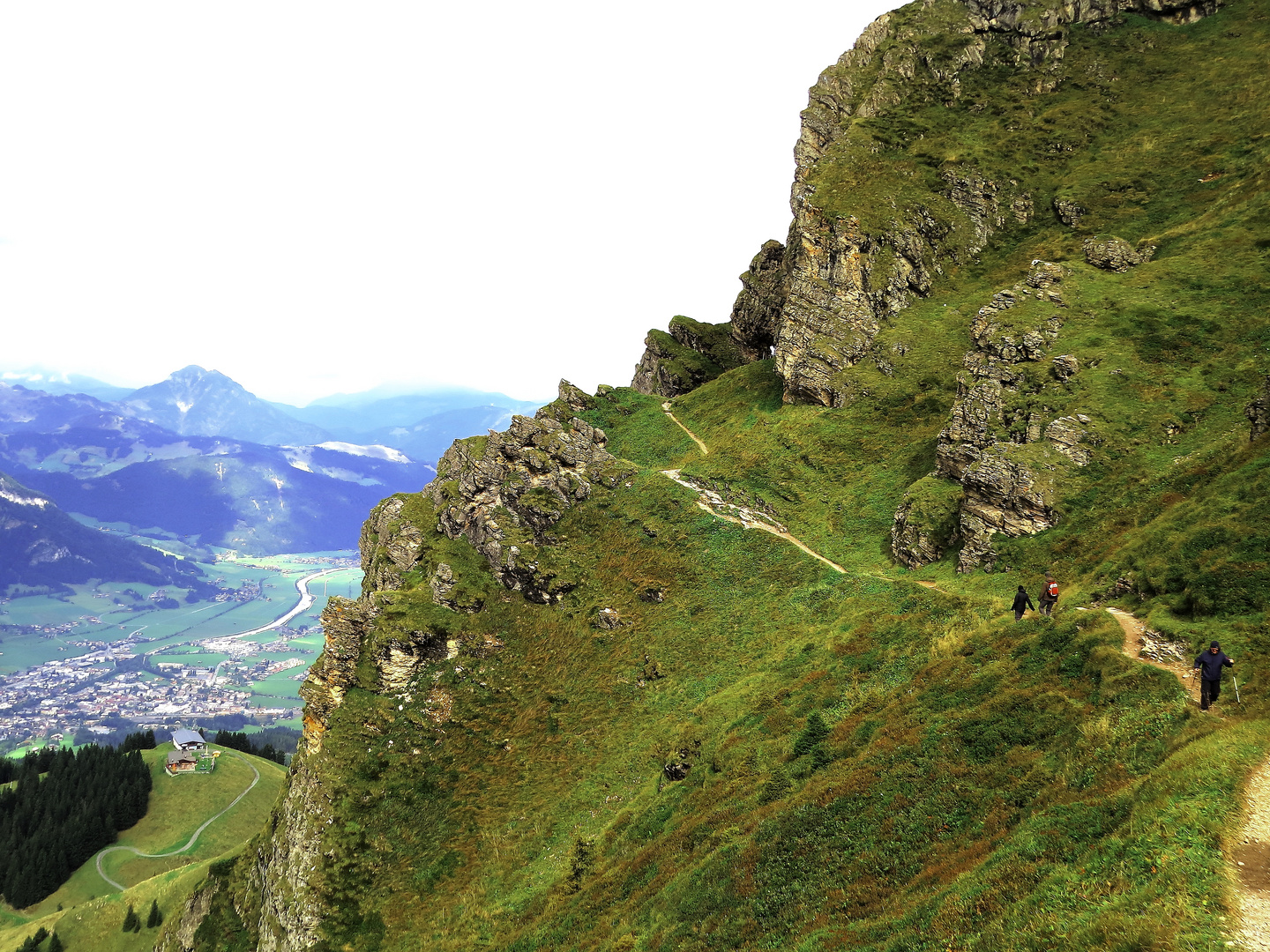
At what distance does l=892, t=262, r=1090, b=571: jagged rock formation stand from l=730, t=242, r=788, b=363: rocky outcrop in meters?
39.4

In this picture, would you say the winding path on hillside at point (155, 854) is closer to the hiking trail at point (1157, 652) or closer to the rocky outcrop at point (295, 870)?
the rocky outcrop at point (295, 870)

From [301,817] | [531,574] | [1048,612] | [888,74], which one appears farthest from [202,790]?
[888,74]

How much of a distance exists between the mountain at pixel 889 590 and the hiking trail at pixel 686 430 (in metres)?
0.62

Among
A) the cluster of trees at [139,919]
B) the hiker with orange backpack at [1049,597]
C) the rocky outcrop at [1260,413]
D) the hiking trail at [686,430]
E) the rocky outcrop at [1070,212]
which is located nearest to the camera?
the hiker with orange backpack at [1049,597]

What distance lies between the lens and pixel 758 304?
97.4m

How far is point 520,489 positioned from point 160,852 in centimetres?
10595

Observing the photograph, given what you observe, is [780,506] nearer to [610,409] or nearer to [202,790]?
[610,409]

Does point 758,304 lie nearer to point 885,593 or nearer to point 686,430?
point 686,430

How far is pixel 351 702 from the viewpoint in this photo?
47.7 meters

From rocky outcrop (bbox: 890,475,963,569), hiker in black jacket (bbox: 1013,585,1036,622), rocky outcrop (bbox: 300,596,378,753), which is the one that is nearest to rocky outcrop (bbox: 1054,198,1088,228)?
rocky outcrop (bbox: 890,475,963,569)

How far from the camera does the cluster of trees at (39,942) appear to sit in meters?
82.9

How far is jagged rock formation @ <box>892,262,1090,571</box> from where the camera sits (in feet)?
143

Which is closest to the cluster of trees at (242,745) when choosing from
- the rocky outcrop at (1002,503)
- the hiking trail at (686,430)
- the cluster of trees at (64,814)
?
the cluster of trees at (64,814)

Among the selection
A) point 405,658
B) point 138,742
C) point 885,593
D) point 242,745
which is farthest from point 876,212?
point 138,742
